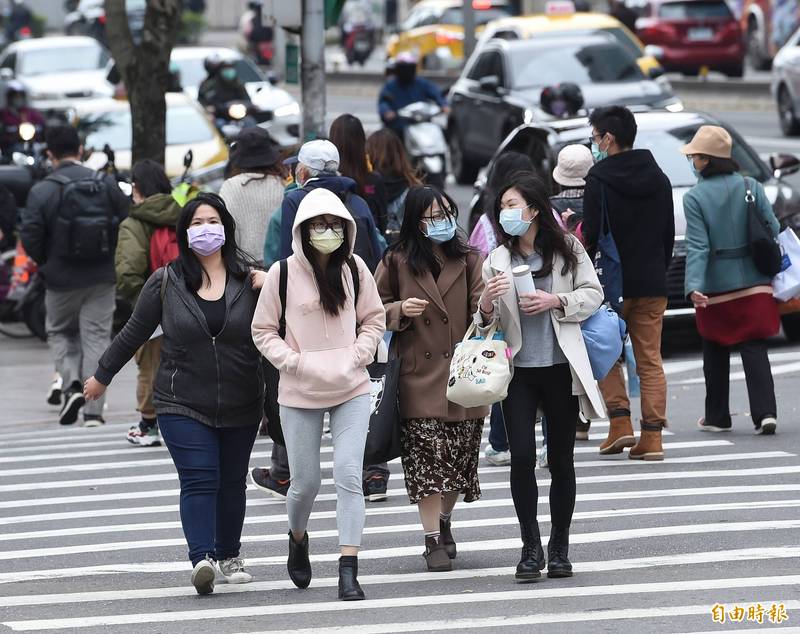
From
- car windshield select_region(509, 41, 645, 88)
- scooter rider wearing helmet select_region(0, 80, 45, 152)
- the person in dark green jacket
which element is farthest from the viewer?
car windshield select_region(509, 41, 645, 88)

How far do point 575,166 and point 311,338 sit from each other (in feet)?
11.6

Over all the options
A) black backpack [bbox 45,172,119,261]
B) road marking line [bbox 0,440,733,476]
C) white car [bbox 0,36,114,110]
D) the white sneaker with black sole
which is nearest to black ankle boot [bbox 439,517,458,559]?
road marking line [bbox 0,440,733,476]

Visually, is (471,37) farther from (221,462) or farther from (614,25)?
(221,462)

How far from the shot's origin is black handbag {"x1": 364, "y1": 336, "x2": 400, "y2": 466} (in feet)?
26.7

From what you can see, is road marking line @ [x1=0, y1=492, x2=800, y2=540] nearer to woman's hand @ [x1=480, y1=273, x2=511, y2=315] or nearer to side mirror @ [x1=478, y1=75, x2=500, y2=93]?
woman's hand @ [x1=480, y1=273, x2=511, y2=315]

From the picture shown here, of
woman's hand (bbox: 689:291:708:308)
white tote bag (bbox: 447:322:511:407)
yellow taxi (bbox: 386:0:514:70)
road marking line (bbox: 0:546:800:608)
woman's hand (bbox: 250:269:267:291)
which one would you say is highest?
woman's hand (bbox: 250:269:267:291)

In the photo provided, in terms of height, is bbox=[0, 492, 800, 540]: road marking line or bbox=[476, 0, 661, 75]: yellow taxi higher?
bbox=[476, 0, 661, 75]: yellow taxi

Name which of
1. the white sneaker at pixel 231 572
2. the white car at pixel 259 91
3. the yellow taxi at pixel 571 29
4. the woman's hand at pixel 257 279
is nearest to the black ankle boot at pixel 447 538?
the white sneaker at pixel 231 572

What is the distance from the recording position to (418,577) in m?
Answer: 8.10

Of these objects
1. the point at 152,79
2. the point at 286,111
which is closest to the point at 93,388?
the point at 152,79

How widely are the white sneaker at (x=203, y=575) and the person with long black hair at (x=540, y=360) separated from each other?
1.25 m

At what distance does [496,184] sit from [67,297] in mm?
3613

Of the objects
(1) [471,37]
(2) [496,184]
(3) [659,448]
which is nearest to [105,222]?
(2) [496,184]

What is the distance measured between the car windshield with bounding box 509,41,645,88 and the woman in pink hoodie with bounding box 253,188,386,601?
15.0m
